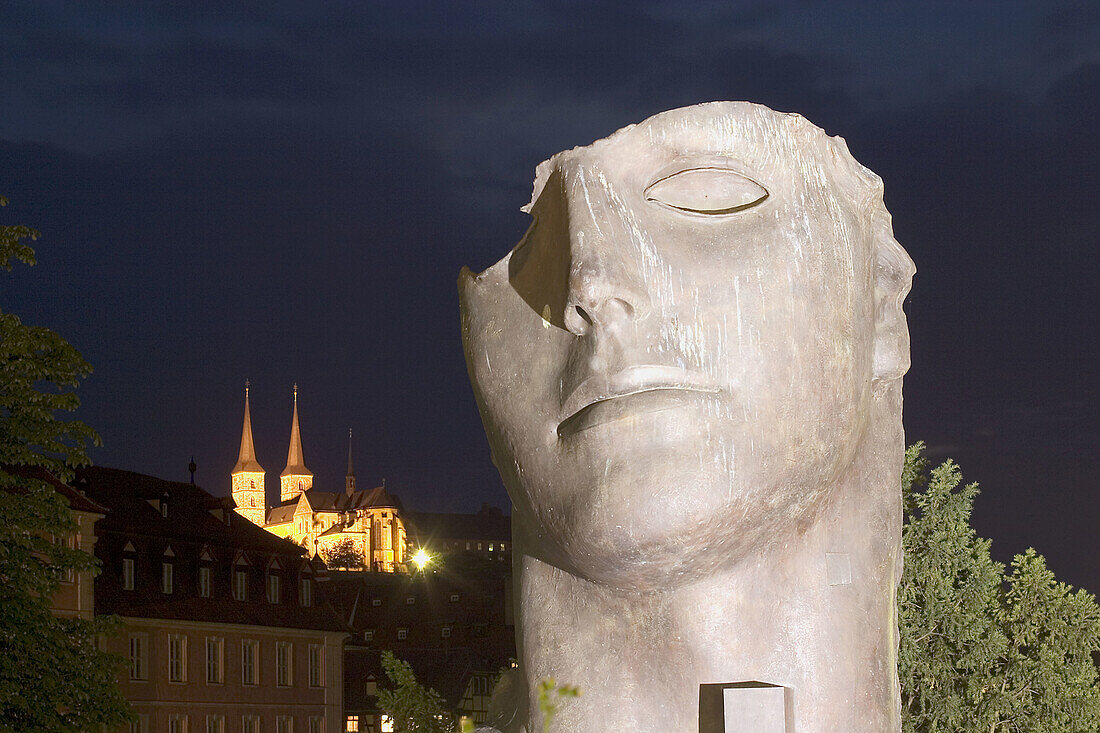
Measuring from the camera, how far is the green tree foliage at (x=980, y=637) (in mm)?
19078

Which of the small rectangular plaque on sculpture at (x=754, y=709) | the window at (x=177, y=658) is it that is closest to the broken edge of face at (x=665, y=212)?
the small rectangular plaque on sculpture at (x=754, y=709)

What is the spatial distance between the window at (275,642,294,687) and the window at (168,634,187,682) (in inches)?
113

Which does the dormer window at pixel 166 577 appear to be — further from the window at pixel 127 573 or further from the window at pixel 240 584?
the window at pixel 240 584

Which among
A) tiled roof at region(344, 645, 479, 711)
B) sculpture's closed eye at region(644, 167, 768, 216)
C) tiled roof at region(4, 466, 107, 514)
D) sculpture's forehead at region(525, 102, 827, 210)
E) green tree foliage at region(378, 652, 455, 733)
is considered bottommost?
tiled roof at region(344, 645, 479, 711)

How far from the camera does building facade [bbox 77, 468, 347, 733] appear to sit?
31.7m

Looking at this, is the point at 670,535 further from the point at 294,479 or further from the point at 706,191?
the point at 294,479

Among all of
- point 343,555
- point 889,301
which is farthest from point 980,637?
point 343,555

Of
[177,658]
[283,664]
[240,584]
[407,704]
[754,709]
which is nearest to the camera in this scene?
[754,709]

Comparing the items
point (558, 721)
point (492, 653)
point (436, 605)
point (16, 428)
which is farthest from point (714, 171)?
point (436, 605)

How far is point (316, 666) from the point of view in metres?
36.1

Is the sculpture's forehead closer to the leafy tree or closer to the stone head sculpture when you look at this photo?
the stone head sculpture

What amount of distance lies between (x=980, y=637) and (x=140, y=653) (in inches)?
769

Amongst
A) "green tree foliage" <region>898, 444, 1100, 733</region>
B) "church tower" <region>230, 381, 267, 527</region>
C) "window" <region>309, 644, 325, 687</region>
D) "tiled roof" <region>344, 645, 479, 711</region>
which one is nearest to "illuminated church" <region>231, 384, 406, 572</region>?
"church tower" <region>230, 381, 267, 527</region>

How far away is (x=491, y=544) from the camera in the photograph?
372 feet
